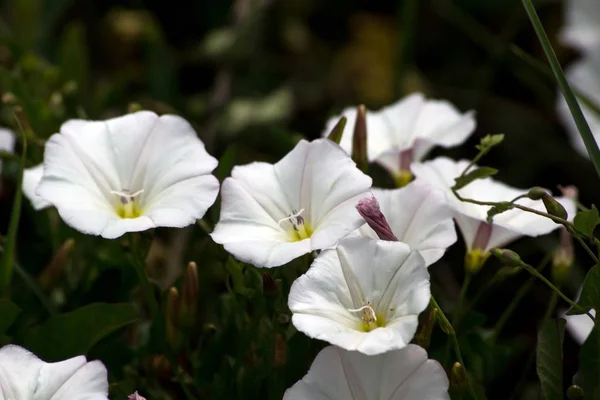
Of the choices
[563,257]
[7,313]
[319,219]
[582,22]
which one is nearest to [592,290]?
[563,257]

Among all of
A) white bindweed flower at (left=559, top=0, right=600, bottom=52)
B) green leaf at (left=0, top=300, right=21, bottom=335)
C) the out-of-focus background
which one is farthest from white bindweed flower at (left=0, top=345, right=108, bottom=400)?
white bindweed flower at (left=559, top=0, right=600, bottom=52)

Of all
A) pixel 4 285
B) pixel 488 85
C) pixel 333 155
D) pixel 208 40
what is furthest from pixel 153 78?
pixel 333 155

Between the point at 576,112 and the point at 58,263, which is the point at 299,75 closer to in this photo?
the point at 58,263

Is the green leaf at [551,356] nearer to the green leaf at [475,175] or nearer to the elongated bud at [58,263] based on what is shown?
the green leaf at [475,175]

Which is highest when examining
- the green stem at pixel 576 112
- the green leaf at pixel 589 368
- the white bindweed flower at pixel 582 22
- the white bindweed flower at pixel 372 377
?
the green stem at pixel 576 112

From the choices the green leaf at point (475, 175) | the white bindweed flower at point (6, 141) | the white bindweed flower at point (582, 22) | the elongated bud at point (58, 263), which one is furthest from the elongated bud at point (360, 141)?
the white bindweed flower at point (582, 22)

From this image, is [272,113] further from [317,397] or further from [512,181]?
[317,397]
